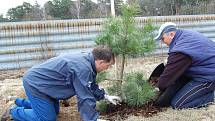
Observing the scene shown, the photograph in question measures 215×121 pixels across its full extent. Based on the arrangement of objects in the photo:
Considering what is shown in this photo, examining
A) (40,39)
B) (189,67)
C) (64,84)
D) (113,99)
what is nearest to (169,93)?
(189,67)

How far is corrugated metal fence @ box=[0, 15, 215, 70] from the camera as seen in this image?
284 inches

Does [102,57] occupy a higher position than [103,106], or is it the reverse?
[102,57]

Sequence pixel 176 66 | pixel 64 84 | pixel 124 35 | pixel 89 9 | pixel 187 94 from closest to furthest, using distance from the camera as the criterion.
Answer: pixel 64 84 → pixel 176 66 → pixel 124 35 → pixel 187 94 → pixel 89 9

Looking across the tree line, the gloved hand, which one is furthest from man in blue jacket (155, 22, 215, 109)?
the tree line

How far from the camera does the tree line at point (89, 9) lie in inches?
456

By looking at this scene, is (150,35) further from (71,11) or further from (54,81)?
(71,11)

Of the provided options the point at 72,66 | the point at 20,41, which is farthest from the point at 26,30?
the point at 72,66

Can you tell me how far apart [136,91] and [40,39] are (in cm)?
352

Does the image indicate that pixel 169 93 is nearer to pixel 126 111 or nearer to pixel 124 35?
pixel 126 111

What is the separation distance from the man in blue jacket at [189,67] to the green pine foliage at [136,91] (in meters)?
0.14

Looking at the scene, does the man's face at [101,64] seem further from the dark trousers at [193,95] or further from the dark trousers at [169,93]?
the dark trousers at [193,95]

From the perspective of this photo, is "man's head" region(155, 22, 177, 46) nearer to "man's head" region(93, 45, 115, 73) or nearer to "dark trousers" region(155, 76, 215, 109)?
"dark trousers" region(155, 76, 215, 109)

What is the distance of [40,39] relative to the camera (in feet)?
24.2

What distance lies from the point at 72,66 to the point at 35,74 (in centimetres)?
50
